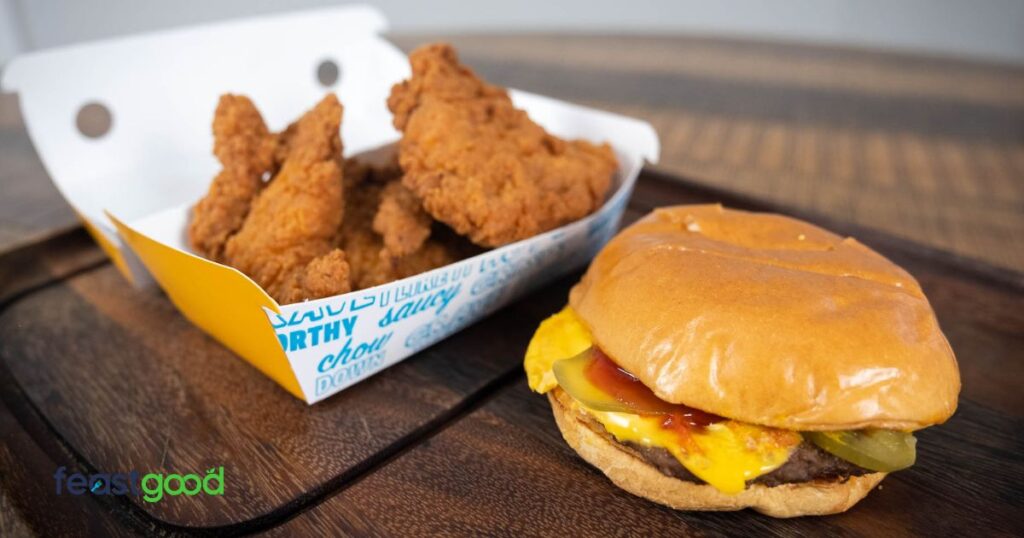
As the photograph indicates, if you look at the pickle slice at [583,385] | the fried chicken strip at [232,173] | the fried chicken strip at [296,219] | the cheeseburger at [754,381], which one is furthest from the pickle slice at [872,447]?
the fried chicken strip at [232,173]

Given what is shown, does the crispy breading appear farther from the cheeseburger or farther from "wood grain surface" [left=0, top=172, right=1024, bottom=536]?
the cheeseburger

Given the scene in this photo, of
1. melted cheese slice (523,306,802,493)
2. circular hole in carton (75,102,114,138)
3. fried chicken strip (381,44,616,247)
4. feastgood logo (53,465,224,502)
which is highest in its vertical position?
fried chicken strip (381,44,616,247)

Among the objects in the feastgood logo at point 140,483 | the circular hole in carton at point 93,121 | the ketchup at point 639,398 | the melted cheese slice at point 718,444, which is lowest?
the feastgood logo at point 140,483

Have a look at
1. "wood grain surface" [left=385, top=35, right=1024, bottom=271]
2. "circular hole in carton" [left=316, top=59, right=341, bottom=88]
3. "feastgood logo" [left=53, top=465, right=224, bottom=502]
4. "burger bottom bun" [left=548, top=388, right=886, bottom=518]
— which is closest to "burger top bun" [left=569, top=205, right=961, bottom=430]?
"burger bottom bun" [left=548, top=388, right=886, bottom=518]

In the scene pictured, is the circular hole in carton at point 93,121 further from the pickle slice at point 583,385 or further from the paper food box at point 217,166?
the pickle slice at point 583,385

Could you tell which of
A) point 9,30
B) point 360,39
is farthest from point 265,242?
point 9,30
